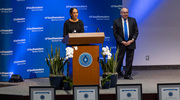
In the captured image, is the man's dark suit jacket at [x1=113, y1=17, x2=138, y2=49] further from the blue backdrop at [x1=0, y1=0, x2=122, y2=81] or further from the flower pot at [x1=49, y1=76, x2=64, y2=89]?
the flower pot at [x1=49, y1=76, x2=64, y2=89]

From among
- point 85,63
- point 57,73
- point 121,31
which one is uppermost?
point 121,31

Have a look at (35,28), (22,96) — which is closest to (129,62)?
(35,28)

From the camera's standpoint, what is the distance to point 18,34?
7102mm

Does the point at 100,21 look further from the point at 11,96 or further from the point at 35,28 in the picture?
the point at 11,96

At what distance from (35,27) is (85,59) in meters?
2.48

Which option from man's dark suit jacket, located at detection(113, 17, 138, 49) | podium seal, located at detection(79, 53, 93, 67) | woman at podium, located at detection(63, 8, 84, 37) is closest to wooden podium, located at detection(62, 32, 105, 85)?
podium seal, located at detection(79, 53, 93, 67)

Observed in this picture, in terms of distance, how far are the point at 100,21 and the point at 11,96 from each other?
3.42 metres

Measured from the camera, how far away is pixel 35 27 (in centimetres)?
735

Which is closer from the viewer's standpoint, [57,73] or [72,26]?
[57,73]

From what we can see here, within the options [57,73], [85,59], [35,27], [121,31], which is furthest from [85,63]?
[35,27]

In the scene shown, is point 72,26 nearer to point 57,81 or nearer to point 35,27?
point 57,81

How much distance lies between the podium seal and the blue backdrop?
2.00 metres

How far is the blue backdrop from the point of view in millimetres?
6984

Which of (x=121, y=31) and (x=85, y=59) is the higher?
(x=121, y=31)
